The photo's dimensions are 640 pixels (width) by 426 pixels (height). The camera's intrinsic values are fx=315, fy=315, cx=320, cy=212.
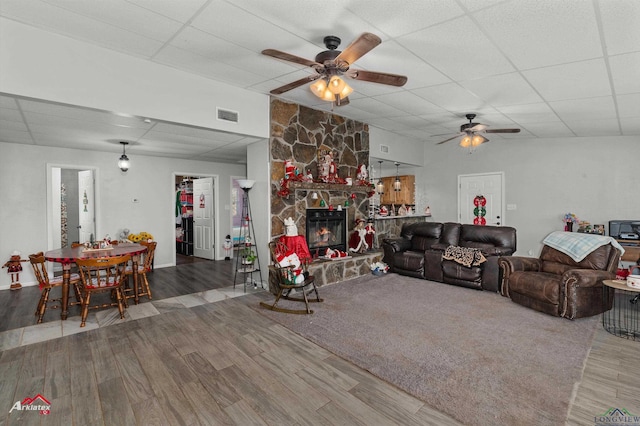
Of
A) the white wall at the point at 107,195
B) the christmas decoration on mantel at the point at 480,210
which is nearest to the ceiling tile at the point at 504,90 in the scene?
the christmas decoration on mantel at the point at 480,210

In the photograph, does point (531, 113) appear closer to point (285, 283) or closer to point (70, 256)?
point (285, 283)

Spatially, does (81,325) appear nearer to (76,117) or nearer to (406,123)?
(76,117)

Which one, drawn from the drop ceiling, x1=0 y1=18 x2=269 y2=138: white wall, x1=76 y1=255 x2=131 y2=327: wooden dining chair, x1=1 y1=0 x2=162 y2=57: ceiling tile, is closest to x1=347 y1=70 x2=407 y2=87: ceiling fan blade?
the drop ceiling

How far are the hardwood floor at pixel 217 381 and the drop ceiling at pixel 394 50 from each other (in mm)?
2393

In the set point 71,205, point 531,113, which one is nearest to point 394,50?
point 531,113

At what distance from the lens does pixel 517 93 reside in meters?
3.87

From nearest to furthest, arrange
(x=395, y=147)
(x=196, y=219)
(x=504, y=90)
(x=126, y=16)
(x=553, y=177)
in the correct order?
1. (x=126, y=16)
2. (x=504, y=90)
3. (x=553, y=177)
4. (x=395, y=147)
5. (x=196, y=219)

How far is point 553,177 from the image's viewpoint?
20.6 feet

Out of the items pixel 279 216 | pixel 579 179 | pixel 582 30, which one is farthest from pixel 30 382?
pixel 579 179

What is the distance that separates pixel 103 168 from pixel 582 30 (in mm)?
7071

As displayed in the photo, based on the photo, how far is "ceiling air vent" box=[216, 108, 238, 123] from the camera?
4055mm

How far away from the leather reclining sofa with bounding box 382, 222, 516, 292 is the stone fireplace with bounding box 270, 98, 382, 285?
0.45m

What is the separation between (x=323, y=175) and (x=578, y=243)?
3655 millimetres

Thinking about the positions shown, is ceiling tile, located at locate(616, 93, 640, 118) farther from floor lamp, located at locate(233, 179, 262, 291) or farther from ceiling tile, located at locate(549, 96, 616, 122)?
floor lamp, located at locate(233, 179, 262, 291)
